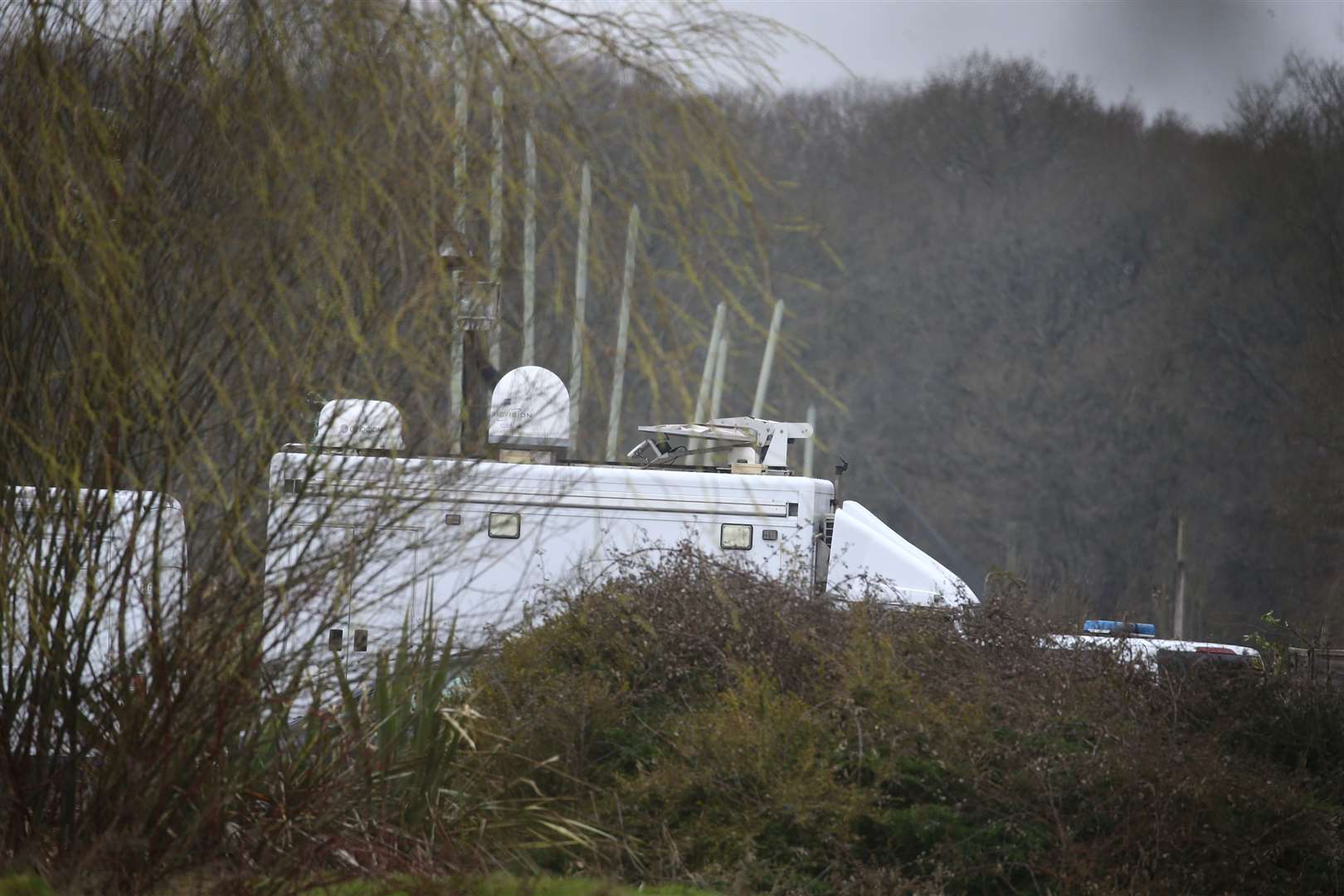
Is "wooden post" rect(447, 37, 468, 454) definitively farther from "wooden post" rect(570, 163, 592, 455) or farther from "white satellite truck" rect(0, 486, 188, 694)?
"white satellite truck" rect(0, 486, 188, 694)

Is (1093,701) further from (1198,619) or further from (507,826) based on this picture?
(1198,619)

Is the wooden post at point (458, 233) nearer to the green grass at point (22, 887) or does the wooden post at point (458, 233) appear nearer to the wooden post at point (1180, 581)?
the green grass at point (22, 887)

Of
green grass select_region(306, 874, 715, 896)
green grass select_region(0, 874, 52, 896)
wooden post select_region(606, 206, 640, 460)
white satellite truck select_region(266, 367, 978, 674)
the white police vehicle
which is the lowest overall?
green grass select_region(306, 874, 715, 896)

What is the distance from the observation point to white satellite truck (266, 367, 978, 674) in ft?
15.7

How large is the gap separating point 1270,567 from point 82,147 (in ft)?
114

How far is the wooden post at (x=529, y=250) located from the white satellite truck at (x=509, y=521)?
20cm

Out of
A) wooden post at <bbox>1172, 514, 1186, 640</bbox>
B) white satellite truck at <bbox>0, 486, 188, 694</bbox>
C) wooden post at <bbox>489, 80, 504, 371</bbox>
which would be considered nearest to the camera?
wooden post at <bbox>489, 80, 504, 371</bbox>

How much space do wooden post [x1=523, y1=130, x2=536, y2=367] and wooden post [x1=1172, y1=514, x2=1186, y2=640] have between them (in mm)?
26574

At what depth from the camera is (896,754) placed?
7168mm

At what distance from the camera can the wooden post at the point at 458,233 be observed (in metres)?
4.40

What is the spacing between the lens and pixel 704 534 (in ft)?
41.1

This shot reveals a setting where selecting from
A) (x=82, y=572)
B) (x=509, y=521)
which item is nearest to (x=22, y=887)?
(x=82, y=572)

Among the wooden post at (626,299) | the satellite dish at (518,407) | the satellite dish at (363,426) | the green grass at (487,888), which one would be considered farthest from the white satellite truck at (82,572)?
the wooden post at (626,299)

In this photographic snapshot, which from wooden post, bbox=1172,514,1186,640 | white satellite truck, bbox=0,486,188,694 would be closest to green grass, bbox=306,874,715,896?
white satellite truck, bbox=0,486,188,694
